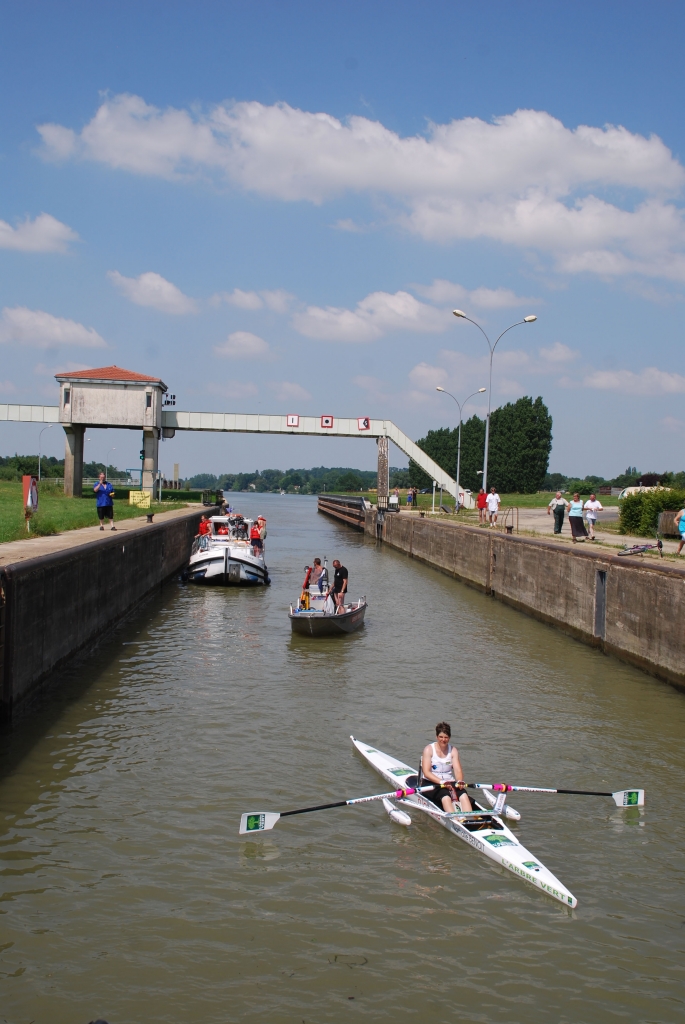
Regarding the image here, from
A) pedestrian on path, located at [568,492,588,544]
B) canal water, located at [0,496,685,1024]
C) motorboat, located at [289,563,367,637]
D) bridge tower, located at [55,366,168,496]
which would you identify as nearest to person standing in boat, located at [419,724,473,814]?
canal water, located at [0,496,685,1024]

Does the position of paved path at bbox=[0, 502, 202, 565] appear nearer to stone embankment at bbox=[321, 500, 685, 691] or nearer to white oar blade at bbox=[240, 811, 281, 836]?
white oar blade at bbox=[240, 811, 281, 836]

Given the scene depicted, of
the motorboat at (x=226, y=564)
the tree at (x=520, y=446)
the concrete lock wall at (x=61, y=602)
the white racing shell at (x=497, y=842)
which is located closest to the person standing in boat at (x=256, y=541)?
the motorboat at (x=226, y=564)

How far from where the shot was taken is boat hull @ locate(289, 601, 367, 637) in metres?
21.3

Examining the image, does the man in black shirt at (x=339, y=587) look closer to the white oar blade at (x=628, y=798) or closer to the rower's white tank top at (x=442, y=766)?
the rower's white tank top at (x=442, y=766)

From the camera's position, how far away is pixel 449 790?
1040 cm

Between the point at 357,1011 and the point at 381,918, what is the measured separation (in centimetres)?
137

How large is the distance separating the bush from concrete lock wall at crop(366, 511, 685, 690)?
4913 mm

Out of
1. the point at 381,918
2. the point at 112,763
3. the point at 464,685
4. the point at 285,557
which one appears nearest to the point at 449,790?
the point at 381,918

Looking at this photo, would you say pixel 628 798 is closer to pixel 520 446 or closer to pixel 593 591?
pixel 593 591

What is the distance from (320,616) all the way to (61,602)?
6.66m

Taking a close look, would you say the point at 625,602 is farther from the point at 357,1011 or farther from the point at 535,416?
the point at 535,416

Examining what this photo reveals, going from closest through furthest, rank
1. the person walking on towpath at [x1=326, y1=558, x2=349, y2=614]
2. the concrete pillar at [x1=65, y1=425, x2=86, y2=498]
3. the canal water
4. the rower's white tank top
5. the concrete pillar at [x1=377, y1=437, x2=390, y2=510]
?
the canal water
the rower's white tank top
the person walking on towpath at [x1=326, y1=558, x2=349, y2=614]
the concrete pillar at [x1=65, y1=425, x2=86, y2=498]
the concrete pillar at [x1=377, y1=437, x2=390, y2=510]

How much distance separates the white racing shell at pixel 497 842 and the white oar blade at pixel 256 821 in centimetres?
198

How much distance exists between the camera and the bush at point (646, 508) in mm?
30844
